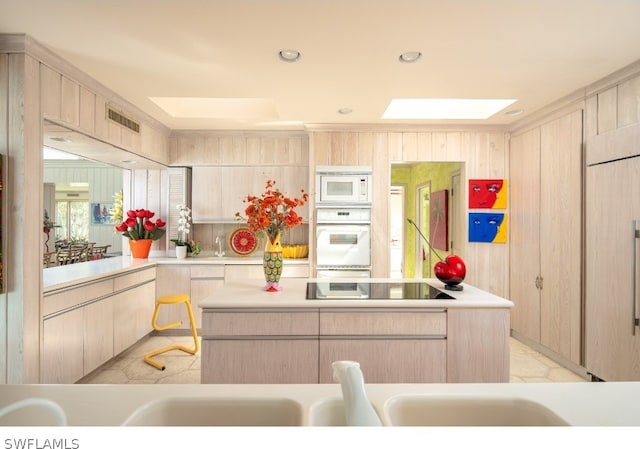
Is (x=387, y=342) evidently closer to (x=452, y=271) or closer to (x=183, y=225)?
(x=452, y=271)

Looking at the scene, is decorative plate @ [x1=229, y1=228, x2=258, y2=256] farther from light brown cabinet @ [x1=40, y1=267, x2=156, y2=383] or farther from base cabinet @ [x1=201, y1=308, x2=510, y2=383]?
base cabinet @ [x1=201, y1=308, x2=510, y2=383]

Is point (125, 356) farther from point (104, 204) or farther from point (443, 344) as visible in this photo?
point (104, 204)

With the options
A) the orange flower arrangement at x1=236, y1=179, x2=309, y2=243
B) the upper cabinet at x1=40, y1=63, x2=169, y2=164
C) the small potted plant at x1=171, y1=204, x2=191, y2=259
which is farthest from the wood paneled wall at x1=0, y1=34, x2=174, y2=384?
the small potted plant at x1=171, y1=204, x2=191, y2=259

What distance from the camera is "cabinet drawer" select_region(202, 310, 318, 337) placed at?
7.20ft

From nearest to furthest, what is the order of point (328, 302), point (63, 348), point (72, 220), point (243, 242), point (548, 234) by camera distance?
1. point (328, 302)
2. point (63, 348)
3. point (548, 234)
4. point (243, 242)
5. point (72, 220)

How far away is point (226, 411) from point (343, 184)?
337 centimetres

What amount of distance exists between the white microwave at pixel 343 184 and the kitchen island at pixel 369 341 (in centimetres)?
211

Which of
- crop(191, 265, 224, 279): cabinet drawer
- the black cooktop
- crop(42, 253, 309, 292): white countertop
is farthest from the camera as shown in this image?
crop(191, 265, 224, 279): cabinet drawer

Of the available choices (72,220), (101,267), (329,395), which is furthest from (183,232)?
(72,220)

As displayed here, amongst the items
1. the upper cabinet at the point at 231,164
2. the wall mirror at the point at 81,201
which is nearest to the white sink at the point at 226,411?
the upper cabinet at the point at 231,164

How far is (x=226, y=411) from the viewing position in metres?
1.01

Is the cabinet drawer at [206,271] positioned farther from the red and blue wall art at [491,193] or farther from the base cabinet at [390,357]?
the red and blue wall art at [491,193]

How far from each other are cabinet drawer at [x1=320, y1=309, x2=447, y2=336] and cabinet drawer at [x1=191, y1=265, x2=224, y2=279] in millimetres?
2279

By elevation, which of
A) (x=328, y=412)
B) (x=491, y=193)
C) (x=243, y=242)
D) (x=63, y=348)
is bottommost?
(x=63, y=348)
